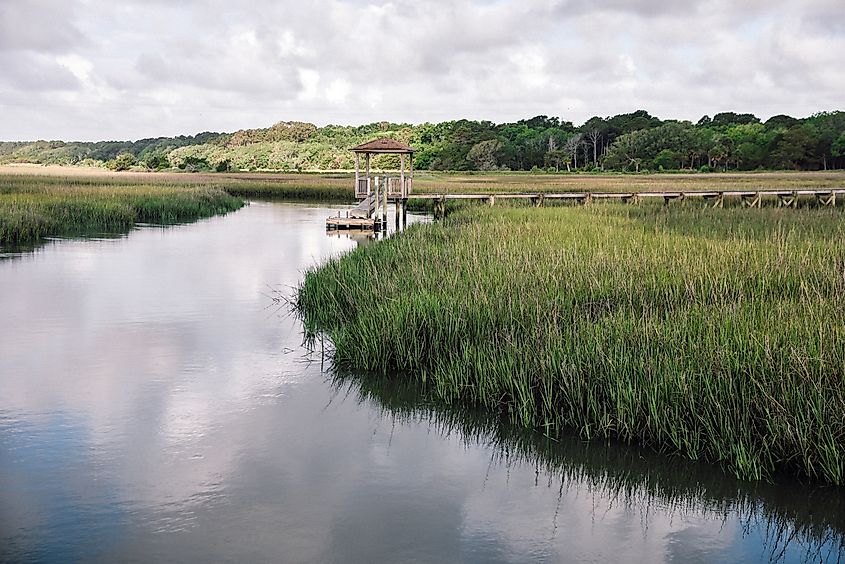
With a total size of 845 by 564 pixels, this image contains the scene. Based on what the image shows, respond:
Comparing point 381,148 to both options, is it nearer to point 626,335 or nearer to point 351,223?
point 351,223

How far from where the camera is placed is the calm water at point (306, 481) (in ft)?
17.6

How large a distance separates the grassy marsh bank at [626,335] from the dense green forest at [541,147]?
6684 centimetres

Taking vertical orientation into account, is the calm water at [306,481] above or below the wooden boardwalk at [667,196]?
below

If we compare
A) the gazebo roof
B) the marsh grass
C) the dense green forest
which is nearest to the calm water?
the marsh grass

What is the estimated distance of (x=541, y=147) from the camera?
316 feet

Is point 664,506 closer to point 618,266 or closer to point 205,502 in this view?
point 205,502

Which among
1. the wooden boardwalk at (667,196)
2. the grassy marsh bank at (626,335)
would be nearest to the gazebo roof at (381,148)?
the wooden boardwalk at (667,196)

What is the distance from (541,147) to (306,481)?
92.9 meters

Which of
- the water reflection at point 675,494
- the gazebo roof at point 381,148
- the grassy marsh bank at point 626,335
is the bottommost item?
the water reflection at point 675,494

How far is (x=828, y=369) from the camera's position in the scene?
20.9 ft

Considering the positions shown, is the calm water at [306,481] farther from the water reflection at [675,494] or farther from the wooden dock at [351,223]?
the wooden dock at [351,223]

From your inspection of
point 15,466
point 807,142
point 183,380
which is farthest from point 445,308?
point 807,142

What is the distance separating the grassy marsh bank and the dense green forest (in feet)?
219

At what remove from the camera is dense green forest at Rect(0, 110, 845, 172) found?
75812 millimetres
